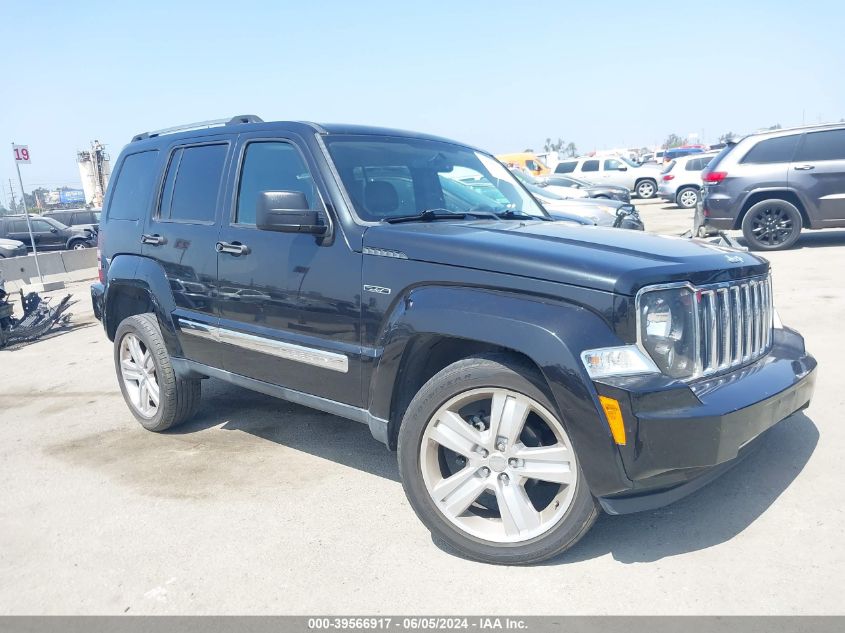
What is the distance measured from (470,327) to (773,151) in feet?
30.7

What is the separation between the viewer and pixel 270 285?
384 centimetres

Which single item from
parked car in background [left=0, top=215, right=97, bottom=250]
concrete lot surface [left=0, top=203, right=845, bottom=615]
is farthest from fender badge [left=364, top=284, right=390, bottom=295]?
parked car in background [left=0, top=215, right=97, bottom=250]

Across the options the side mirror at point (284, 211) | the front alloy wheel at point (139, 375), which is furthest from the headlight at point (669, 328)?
the front alloy wheel at point (139, 375)

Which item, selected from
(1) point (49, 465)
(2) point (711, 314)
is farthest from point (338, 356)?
(1) point (49, 465)

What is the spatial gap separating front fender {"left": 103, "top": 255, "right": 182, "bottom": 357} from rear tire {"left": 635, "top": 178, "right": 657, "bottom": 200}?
23.8 metres

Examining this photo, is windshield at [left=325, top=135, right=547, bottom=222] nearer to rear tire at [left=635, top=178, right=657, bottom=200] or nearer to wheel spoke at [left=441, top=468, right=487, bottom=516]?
wheel spoke at [left=441, top=468, right=487, bottom=516]

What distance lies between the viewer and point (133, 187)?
204 inches

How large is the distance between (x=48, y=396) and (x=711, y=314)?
5.74m

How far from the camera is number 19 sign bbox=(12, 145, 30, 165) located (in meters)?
14.6

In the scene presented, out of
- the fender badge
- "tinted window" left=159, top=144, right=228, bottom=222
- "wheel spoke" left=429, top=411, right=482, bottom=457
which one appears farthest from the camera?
"tinted window" left=159, top=144, right=228, bottom=222

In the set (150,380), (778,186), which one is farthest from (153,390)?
(778,186)

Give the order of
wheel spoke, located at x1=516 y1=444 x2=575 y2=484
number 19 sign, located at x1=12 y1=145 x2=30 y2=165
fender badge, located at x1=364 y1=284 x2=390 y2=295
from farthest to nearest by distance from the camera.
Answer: number 19 sign, located at x1=12 y1=145 x2=30 y2=165 → fender badge, located at x1=364 y1=284 x2=390 y2=295 → wheel spoke, located at x1=516 y1=444 x2=575 y2=484

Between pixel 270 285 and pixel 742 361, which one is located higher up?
pixel 270 285
